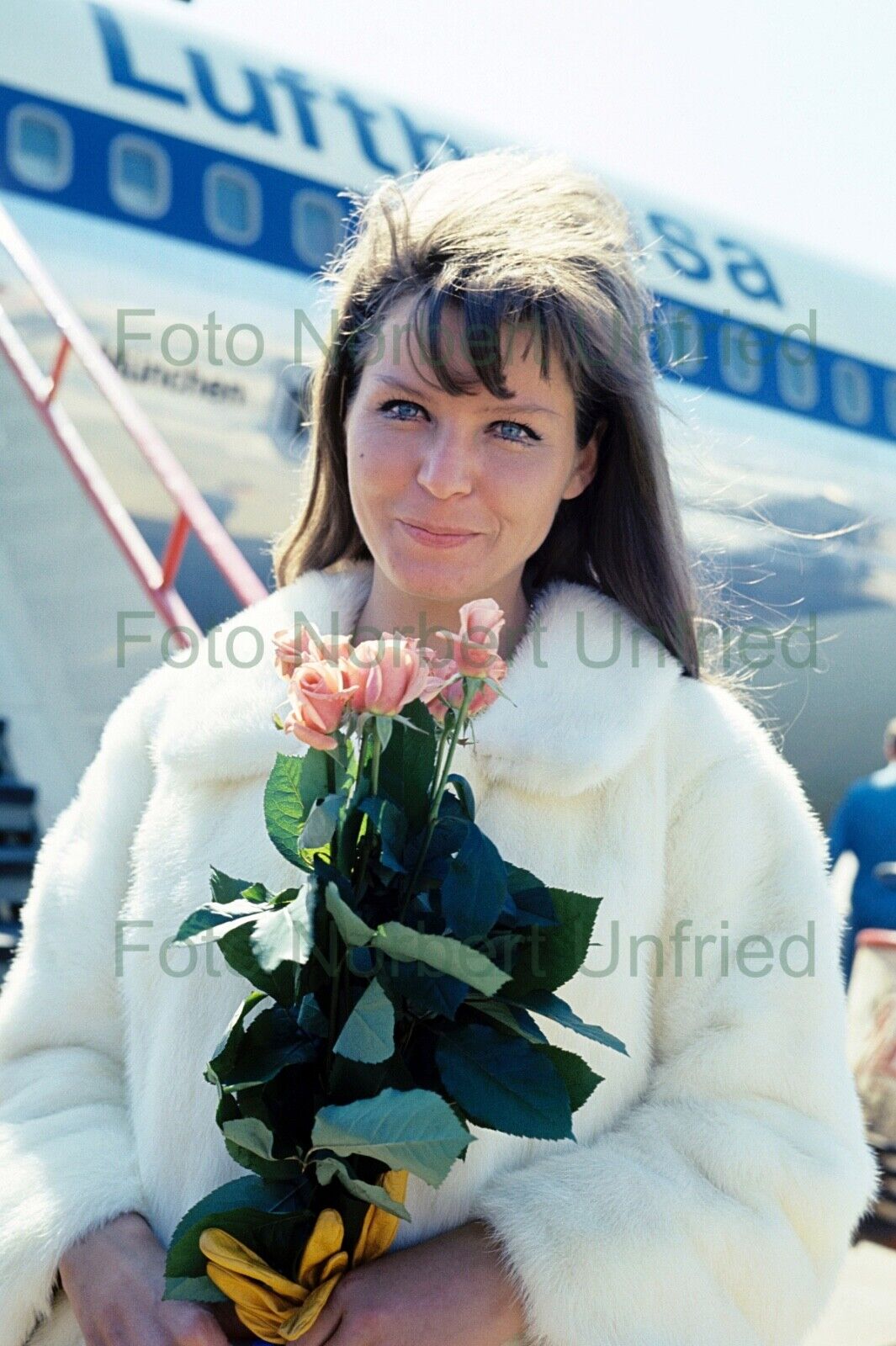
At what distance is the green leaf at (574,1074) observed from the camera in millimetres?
1146

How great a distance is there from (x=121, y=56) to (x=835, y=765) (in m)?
5.33

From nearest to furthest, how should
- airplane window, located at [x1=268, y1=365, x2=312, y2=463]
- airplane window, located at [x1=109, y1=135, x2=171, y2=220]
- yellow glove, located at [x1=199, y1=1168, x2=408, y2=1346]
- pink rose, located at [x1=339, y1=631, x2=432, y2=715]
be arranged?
pink rose, located at [x1=339, y1=631, x2=432, y2=715] < yellow glove, located at [x1=199, y1=1168, x2=408, y2=1346] < airplane window, located at [x1=268, y1=365, x2=312, y2=463] < airplane window, located at [x1=109, y1=135, x2=171, y2=220]

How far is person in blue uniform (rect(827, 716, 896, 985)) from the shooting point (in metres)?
4.44

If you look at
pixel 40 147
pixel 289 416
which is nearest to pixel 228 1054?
pixel 289 416

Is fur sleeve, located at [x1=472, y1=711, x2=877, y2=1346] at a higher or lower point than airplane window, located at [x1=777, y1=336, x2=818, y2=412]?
lower

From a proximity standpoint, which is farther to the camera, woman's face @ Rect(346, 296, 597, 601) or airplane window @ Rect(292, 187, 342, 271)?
airplane window @ Rect(292, 187, 342, 271)

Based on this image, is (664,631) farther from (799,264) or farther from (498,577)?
(799,264)

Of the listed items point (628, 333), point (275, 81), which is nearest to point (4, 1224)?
point (628, 333)

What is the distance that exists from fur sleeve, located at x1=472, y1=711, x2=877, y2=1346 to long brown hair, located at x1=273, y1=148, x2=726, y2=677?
25cm

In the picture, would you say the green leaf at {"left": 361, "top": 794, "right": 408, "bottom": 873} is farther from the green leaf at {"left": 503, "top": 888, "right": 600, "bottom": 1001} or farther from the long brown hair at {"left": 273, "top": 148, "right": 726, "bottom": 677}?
the long brown hair at {"left": 273, "top": 148, "right": 726, "bottom": 677}

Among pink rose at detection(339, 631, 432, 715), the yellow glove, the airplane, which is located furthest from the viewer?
the airplane

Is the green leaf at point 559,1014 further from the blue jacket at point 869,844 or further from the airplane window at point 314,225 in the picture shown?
the airplane window at point 314,225

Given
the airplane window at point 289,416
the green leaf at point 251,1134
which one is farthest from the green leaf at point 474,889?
the airplane window at point 289,416

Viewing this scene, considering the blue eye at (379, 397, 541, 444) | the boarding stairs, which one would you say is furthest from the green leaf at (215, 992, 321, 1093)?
the boarding stairs
